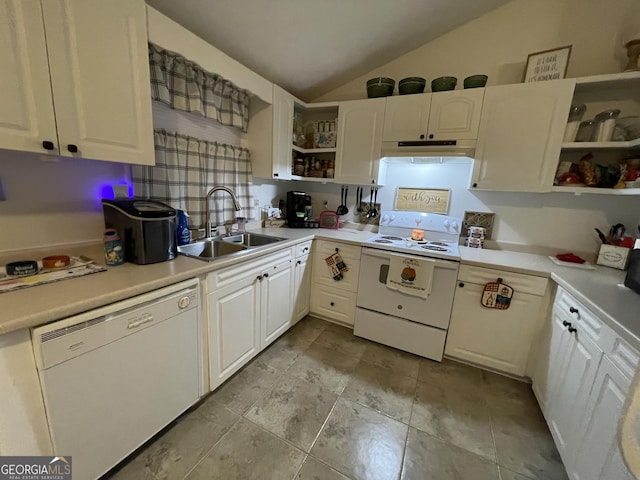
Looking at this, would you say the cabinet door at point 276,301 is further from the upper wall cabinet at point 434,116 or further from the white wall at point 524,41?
the white wall at point 524,41

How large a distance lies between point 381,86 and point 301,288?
1.95m

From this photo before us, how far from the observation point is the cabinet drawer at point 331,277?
2301 mm

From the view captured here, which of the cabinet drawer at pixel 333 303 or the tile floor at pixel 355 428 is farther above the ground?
the cabinet drawer at pixel 333 303

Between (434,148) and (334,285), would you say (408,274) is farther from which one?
(434,148)

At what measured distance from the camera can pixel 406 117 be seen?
2.17m

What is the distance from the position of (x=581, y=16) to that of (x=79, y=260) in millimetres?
3555

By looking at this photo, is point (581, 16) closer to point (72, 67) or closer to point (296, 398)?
point (72, 67)

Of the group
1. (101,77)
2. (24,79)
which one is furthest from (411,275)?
(24,79)

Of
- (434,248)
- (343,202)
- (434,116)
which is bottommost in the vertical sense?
(434,248)

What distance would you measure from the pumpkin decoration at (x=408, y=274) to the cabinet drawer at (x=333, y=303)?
522 millimetres

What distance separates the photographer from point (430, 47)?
2.32 meters

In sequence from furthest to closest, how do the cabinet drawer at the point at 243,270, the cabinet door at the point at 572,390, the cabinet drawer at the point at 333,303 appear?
the cabinet drawer at the point at 333,303, the cabinet drawer at the point at 243,270, the cabinet door at the point at 572,390

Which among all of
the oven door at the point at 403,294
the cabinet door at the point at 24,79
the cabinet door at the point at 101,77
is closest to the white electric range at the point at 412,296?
the oven door at the point at 403,294

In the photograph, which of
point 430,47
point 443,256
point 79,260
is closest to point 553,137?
point 443,256
